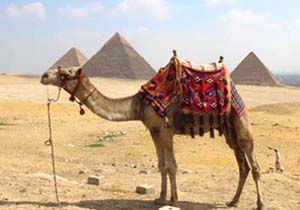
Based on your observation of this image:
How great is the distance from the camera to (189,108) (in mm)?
8227

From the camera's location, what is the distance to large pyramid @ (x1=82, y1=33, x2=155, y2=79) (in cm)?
7877

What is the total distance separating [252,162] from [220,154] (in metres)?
7.61

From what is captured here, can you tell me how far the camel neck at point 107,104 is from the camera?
8.13 metres

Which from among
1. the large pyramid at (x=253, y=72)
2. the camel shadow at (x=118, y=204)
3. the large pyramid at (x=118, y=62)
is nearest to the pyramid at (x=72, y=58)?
the large pyramid at (x=118, y=62)

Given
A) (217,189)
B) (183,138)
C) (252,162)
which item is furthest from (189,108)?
(183,138)

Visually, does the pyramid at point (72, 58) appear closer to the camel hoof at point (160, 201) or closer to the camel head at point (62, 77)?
the camel hoof at point (160, 201)

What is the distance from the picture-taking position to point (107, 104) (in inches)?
325

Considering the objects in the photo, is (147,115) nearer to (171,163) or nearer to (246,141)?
(171,163)

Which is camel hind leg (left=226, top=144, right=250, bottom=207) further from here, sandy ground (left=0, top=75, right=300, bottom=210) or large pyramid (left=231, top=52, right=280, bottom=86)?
large pyramid (left=231, top=52, right=280, bottom=86)

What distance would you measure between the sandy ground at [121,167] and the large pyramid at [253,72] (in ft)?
157

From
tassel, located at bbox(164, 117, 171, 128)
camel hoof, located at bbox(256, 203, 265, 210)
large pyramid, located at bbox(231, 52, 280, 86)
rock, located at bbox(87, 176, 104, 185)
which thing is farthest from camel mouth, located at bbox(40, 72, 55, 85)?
large pyramid, located at bbox(231, 52, 280, 86)

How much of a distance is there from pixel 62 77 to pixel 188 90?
6.35 feet

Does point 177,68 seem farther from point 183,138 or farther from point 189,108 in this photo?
point 183,138

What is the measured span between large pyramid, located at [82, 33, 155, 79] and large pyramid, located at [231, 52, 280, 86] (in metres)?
13.8
